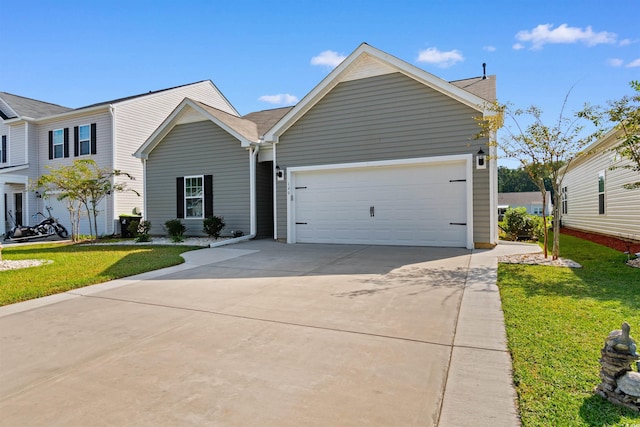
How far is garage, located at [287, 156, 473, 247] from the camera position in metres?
9.23

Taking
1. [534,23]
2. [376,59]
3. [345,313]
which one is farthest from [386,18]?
[345,313]

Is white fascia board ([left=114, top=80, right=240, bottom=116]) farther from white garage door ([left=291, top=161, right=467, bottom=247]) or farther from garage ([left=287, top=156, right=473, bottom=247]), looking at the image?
white garage door ([left=291, top=161, right=467, bottom=247])

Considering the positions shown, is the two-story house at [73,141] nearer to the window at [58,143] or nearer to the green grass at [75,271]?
the window at [58,143]

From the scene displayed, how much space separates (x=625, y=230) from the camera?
10898 mm

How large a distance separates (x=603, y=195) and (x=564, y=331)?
42.4ft

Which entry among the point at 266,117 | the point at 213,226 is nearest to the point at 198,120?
the point at 266,117

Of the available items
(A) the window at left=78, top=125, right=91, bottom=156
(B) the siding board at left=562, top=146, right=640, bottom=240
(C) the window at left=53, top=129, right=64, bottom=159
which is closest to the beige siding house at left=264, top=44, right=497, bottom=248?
(B) the siding board at left=562, top=146, right=640, bottom=240

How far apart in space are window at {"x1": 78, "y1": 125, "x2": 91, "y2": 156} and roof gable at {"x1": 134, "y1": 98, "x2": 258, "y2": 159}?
4.61 meters

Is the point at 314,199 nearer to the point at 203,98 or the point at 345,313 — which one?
the point at 345,313

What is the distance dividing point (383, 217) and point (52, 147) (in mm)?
17335

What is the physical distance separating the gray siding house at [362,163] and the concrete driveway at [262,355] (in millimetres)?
4129

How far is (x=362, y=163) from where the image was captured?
10.1m

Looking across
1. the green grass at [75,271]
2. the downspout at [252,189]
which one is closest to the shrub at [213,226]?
the downspout at [252,189]

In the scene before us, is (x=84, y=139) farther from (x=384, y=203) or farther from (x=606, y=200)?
(x=606, y=200)
